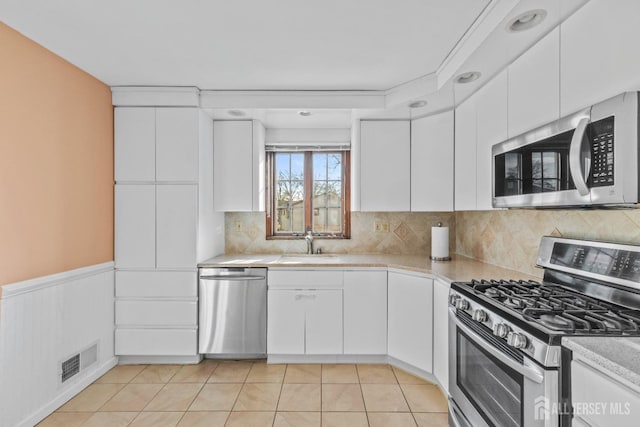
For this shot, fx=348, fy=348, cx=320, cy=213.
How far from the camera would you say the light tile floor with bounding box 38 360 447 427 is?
221 cm

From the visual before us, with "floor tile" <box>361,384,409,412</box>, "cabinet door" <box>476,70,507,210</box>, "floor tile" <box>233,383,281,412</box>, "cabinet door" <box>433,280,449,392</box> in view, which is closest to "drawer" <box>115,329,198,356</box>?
"floor tile" <box>233,383,281,412</box>

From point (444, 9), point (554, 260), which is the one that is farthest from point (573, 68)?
point (554, 260)

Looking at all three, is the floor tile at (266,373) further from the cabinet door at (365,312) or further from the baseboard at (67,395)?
the baseboard at (67,395)

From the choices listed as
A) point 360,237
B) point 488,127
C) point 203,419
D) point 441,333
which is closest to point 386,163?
point 360,237

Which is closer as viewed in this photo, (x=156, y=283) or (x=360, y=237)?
(x=156, y=283)

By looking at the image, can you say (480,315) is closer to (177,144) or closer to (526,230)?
(526,230)

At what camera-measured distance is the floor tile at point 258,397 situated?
2363 mm

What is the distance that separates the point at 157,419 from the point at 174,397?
0.84ft

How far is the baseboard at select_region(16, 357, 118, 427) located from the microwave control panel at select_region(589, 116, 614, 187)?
321cm

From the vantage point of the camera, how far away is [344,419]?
222 centimetres

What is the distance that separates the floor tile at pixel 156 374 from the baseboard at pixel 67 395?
290 millimetres

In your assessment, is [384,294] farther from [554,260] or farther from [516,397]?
[516,397]

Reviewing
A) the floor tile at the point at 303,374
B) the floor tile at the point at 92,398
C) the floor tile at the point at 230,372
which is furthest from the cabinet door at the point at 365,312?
the floor tile at the point at 92,398

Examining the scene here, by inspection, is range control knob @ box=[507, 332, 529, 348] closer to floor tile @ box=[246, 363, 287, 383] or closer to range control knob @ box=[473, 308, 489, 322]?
range control knob @ box=[473, 308, 489, 322]
